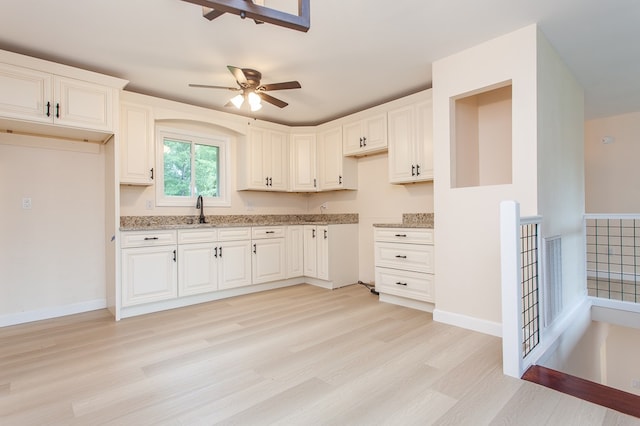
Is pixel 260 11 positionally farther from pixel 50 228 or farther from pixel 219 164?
pixel 219 164

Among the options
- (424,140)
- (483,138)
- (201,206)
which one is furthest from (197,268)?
(483,138)

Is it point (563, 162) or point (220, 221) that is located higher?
point (563, 162)

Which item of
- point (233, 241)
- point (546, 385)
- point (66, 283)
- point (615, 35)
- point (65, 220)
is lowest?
point (546, 385)

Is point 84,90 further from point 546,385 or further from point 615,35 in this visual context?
point 615,35

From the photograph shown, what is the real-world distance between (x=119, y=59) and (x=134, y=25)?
0.68 metres

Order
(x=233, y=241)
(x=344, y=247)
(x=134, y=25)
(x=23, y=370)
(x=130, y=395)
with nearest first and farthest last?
(x=130, y=395) < (x=23, y=370) < (x=134, y=25) < (x=233, y=241) < (x=344, y=247)

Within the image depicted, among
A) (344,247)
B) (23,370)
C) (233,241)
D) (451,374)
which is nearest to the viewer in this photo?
(451,374)

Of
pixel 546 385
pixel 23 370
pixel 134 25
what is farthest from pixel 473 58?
pixel 23 370

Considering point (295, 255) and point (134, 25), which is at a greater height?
point (134, 25)

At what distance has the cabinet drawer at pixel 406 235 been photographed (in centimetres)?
329

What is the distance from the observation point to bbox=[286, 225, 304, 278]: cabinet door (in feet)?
15.0

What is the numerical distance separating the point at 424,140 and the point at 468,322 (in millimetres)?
1945

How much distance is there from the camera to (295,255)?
15.2ft

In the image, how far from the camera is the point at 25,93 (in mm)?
2721
